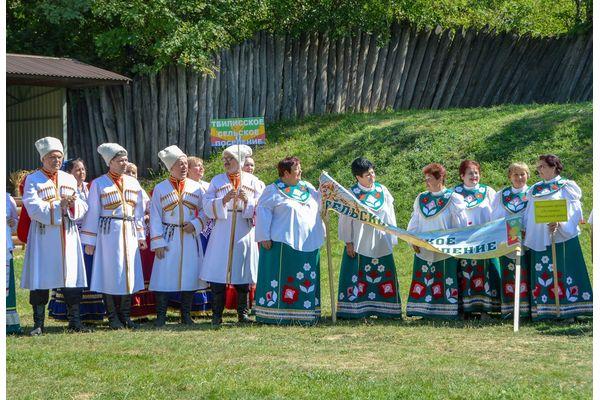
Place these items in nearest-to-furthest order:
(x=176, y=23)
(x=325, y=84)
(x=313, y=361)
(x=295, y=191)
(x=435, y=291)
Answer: (x=313, y=361) → (x=295, y=191) → (x=435, y=291) → (x=176, y=23) → (x=325, y=84)

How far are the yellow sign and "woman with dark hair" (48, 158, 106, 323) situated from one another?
4093 mm

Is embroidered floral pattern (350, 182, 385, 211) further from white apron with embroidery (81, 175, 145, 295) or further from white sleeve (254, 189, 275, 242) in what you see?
white apron with embroidery (81, 175, 145, 295)

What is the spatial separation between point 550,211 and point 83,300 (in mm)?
4417

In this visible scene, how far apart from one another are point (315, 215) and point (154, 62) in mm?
9646

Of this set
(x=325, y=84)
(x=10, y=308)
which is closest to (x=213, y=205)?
(x=10, y=308)

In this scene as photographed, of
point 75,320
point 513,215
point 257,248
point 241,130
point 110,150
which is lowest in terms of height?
point 75,320

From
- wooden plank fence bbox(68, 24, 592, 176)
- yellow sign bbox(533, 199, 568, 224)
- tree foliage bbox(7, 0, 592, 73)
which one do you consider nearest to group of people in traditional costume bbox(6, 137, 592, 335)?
yellow sign bbox(533, 199, 568, 224)

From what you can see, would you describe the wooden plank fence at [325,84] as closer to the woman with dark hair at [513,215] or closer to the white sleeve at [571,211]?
the woman with dark hair at [513,215]

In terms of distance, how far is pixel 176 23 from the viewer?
18875mm

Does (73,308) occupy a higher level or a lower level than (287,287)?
lower

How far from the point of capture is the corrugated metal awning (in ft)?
55.3

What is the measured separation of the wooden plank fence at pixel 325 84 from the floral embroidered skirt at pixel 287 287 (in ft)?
30.6

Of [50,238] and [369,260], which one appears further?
[369,260]

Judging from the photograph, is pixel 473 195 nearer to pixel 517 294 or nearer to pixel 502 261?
pixel 502 261
